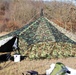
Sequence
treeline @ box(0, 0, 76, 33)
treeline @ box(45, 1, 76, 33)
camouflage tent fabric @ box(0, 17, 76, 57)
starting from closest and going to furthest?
camouflage tent fabric @ box(0, 17, 76, 57)
treeline @ box(45, 1, 76, 33)
treeline @ box(0, 0, 76, 33)

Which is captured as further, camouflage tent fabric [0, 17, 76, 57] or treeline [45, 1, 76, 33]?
treeline [45, 1, 76, 33]

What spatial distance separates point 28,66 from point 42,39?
1538 millimetres

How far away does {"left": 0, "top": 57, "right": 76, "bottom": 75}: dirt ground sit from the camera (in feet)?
27.4

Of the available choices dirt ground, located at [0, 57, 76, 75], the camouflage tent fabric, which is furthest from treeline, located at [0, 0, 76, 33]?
dirt ground, located at [0, 57, 76, 75]

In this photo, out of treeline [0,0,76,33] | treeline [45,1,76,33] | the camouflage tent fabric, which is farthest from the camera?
treeline [0,0,76,33]

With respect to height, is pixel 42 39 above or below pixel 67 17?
below

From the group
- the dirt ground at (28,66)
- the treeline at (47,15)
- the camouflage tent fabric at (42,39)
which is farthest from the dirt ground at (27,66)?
the treeline at (47,15)

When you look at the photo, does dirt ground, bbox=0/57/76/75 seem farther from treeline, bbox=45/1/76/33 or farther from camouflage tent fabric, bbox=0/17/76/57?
treeline, bbox=45/1/76/33

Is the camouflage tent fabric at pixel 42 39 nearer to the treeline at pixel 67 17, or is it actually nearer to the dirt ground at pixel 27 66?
the dirt ground at pixel 27 66

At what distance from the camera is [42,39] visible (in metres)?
10.2

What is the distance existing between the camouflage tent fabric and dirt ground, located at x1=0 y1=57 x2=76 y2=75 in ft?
1.19

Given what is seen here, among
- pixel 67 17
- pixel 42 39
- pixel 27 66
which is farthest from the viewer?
pixel 67 17

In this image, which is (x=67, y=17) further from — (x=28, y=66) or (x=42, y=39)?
(x=28, y=66)

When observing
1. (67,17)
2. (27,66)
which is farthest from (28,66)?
(67,17)
